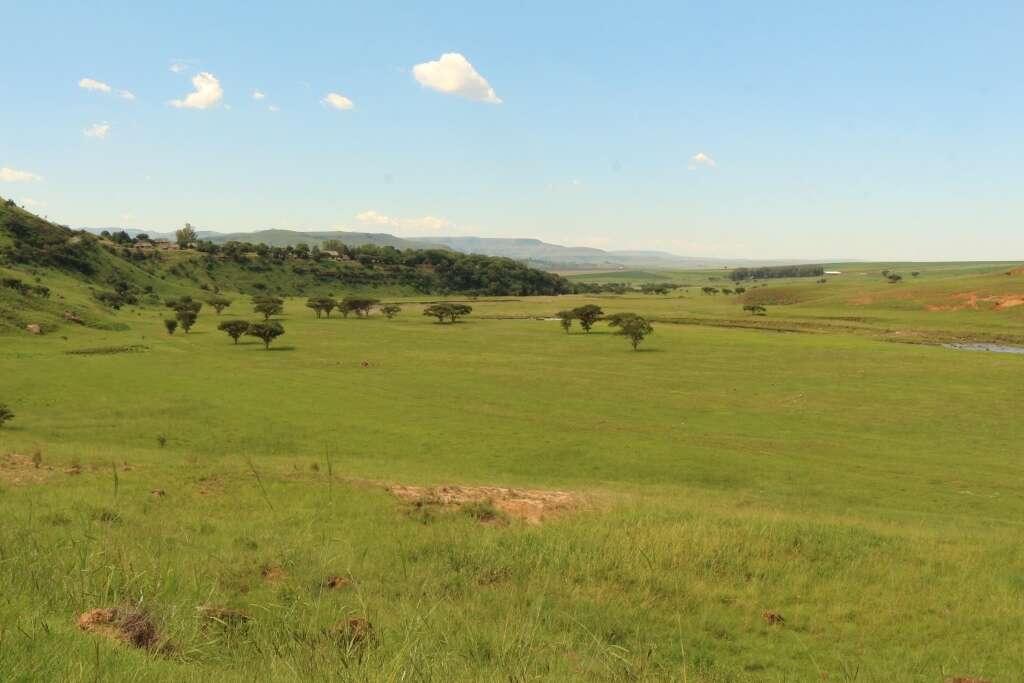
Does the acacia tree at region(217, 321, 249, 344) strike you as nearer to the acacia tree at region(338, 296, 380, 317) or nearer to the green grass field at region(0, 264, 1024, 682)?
the green grass field at region(0, 264, 1024, 682)

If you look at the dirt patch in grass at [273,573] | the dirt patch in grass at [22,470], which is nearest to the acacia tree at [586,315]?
the dirt patch in grass at [22,470]

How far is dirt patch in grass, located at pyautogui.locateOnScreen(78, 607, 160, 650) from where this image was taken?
22.2ft

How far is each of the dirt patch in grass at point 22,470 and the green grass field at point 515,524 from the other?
0.53 feet

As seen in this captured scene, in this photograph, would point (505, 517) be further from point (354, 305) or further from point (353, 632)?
point (354, 305)

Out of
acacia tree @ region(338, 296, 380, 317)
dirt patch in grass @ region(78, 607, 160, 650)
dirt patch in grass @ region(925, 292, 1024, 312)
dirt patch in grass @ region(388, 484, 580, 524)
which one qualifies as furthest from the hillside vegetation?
acacia tree @ region(338, 296, 380, 317)

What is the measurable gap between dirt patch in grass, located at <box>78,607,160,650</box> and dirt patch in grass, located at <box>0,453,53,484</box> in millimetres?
14047

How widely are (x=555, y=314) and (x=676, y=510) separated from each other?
393 feet

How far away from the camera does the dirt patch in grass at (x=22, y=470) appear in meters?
18.2

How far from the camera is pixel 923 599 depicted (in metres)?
11.8

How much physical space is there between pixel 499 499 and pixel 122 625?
1252 centimetres

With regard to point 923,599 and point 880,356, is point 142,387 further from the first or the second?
Answer: point 880,356

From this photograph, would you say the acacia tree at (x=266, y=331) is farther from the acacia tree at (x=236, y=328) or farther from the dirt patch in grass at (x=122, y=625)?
the dirt patch in grass at (x=122, y=625)

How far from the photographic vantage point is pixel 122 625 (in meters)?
7.03

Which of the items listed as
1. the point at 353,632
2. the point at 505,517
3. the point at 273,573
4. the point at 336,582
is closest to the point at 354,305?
the point at 505,517
